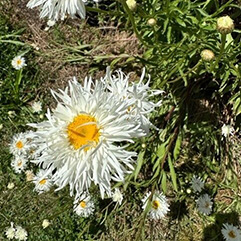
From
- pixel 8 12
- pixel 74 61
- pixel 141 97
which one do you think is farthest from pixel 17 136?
pixel 141 97

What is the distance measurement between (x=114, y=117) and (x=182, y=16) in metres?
0.91

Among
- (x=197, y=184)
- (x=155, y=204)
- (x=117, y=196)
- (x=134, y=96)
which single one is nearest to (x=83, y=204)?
(x=117, y=196)

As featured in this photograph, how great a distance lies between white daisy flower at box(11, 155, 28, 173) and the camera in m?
2.95

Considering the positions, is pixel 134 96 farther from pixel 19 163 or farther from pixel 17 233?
pixel 17 233

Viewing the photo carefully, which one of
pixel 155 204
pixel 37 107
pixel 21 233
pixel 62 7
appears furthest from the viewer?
pixel 37 107

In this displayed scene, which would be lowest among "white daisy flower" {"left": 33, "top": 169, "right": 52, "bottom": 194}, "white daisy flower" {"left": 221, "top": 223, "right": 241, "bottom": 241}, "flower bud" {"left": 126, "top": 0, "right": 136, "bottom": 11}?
"white daisy flower" {"left": 221, "top": 223, "right": 241, "bottom": 241}

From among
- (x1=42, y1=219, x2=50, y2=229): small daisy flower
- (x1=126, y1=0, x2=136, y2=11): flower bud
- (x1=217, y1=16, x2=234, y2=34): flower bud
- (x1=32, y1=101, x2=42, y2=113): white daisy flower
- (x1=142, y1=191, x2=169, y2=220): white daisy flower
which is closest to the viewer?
(x1=217, y1=16, x2=234, y2=34): flower bud

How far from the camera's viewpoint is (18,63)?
3.21m

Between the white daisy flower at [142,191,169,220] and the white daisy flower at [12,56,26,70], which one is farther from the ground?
the white daisy flower at [12,56,26,70]

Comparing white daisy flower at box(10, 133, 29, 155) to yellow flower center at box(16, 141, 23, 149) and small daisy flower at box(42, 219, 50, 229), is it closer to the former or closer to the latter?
yellow flower center at box(16, 141, 23, 149)

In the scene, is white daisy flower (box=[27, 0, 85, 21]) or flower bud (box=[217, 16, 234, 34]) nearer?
flower bud (box=[217, 16, 234, 34])

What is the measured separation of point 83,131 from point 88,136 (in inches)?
1.1

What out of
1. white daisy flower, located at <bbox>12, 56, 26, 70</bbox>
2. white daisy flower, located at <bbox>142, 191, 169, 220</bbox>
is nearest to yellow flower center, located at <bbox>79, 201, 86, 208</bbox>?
white daisy flower, located at <bbox>142, 191, 169, 220</bbox>

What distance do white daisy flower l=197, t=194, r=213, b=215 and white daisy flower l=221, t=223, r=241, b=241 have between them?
5.4 inches
